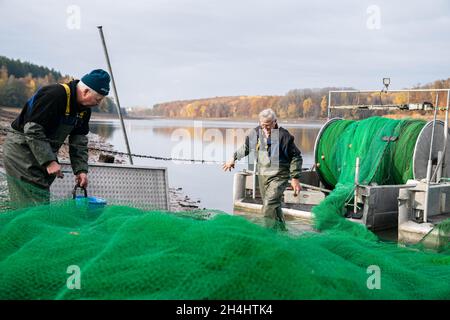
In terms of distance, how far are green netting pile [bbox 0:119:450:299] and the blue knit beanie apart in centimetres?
148

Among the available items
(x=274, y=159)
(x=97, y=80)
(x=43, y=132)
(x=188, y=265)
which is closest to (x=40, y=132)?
(x=43, y=132)

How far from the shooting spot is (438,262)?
12.3 ft

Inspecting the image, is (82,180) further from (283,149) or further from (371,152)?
(371,152)

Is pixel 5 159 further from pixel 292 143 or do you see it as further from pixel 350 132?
pixel 350 132

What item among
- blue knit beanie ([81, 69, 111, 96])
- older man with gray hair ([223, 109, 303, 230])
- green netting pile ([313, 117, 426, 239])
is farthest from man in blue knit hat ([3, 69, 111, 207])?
green netting pile ([313, 117, 426, 239])

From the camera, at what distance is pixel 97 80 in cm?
434

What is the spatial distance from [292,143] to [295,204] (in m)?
4.38

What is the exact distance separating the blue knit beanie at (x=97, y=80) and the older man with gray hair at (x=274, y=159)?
2554 millimetres

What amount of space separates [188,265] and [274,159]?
4166mm

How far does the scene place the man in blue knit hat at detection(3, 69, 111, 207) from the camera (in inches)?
167

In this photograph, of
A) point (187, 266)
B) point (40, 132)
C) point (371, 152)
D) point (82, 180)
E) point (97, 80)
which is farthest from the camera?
point (371, 152)

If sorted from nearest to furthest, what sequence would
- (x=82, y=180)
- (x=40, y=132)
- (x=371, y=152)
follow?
1. (x=40, y=132)
2. (x=82, y=180)
3. (x=371, y=152)

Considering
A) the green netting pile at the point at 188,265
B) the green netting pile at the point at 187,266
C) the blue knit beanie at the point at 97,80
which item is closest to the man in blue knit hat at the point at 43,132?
the blue knit beanie at the point at 97,80
